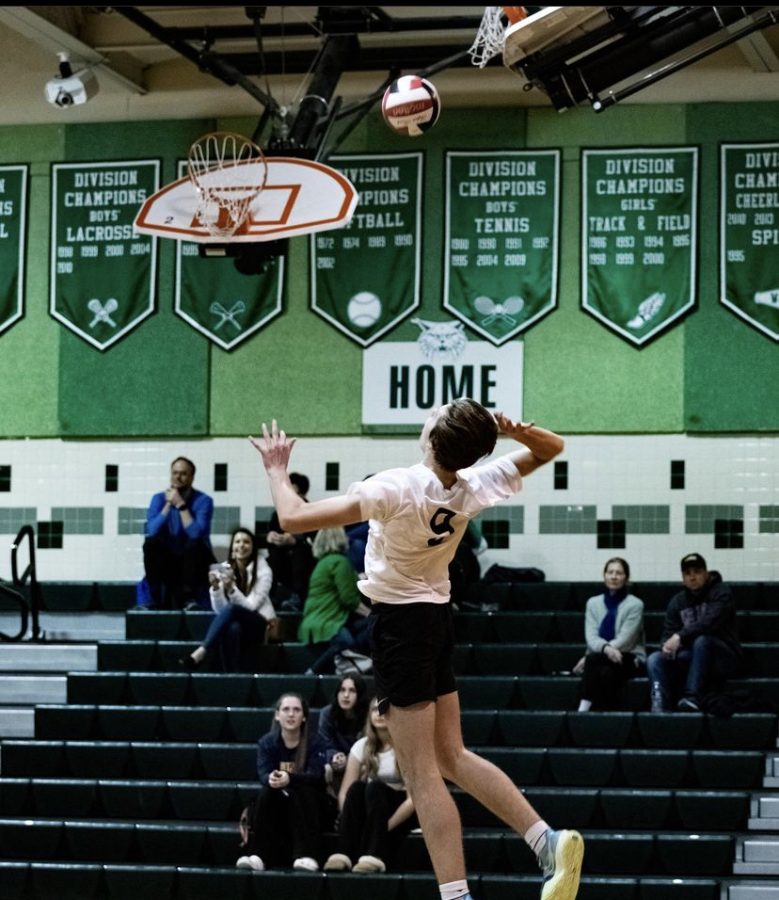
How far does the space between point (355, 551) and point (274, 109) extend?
12.3ft

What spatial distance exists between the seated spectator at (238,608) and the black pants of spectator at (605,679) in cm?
266

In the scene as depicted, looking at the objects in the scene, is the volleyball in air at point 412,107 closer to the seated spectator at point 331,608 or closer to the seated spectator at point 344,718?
the seated spectator at point 331,608

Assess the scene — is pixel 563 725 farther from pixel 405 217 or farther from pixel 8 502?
pixel 8 502

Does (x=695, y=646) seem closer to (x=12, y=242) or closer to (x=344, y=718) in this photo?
(x=344, y=718)

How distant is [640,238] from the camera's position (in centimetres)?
1431

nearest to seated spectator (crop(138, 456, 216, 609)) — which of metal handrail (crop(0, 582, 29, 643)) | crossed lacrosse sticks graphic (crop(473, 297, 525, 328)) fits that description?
metal handrail (crop(0, 582, 29, 643))

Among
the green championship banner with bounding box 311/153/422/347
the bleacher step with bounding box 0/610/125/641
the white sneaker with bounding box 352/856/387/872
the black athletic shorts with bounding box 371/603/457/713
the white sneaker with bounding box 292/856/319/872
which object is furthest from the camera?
the green championship banner with bounding box 311/153/422/347

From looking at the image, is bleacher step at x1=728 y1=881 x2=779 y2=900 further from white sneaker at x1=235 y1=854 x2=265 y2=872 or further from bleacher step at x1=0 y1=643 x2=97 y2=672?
bleacher step at x1=0 y1=643 x2=97 y2=672

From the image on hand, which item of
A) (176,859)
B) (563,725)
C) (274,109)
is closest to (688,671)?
(563,725)

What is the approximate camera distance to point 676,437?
14195 millimetres

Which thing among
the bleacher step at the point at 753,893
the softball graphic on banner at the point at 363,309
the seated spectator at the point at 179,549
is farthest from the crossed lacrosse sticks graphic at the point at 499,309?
the bleacher step at the point at 753,893

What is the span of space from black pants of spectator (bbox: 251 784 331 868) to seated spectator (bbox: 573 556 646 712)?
2.37m

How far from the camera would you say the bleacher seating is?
10047 millimetres

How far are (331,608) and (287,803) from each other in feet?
7.31
